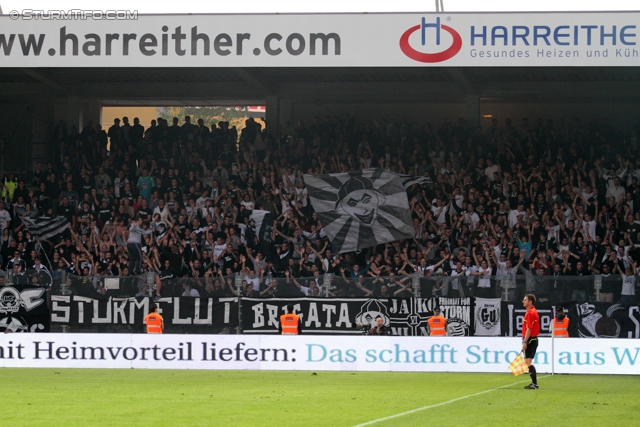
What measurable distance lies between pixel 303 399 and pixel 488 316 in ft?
33.3

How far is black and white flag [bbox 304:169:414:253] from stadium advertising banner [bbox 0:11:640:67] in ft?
16.3

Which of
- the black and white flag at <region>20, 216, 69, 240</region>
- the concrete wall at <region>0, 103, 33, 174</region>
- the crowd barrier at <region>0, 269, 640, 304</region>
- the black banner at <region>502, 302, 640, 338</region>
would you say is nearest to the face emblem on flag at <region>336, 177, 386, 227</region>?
the crowd barrier at <region>0, 269, 640, 304</region>

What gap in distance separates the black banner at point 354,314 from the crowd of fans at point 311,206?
0.93ft

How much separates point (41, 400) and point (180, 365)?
594 centimetres

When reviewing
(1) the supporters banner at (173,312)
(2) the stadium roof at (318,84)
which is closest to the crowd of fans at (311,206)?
(1) the supporters banner at (173,312)

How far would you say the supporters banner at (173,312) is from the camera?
958 inches

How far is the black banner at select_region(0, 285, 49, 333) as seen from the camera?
80.9ft

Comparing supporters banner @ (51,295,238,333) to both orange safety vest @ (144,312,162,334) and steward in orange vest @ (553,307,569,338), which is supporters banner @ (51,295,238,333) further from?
steward in orange vest @ (553,307,569,338)

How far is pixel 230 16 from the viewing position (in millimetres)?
24547

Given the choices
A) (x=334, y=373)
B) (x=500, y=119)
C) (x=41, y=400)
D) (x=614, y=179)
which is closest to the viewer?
(x=41, y=400)

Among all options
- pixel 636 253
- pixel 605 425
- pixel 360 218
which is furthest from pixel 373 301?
pixel 605 425

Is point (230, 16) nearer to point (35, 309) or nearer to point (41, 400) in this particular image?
point (35, 309)

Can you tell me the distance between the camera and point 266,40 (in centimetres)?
2469

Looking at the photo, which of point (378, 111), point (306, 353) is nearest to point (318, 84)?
point (378, 111)
